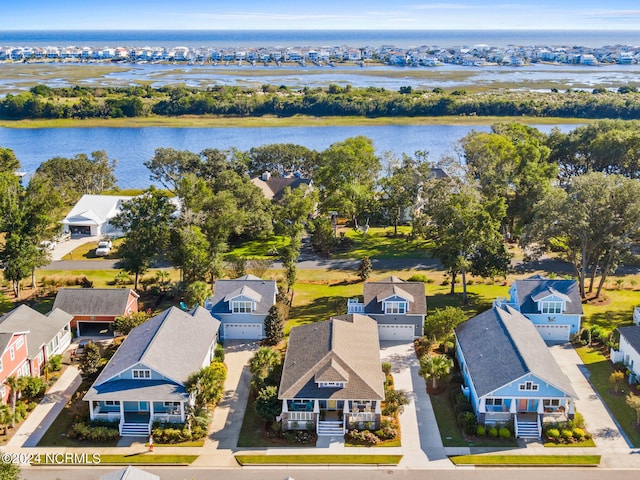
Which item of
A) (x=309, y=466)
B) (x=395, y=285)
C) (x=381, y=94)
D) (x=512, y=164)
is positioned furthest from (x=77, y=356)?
(x=381, y=94)

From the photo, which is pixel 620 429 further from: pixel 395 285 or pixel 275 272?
pixel 275 272

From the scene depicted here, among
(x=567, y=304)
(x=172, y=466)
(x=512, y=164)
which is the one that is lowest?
(x=172, y=466)

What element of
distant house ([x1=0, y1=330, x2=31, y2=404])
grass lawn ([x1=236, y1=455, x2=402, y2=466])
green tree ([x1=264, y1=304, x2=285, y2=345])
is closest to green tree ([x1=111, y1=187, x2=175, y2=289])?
green tree ([x1=264, y1=304, x2=285, y2=345])

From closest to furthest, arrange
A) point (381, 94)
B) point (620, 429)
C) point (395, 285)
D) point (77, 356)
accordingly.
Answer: point (620, 429)
point (77, 356)
point (395, 285)
point (381, 94)

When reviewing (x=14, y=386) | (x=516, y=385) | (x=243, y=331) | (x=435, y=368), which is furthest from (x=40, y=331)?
(x=516, y=385)

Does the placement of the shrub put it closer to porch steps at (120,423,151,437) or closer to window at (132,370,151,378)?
porch steps at (120,423,151,437)

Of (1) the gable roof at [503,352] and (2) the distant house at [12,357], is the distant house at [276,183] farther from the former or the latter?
(2) the distant house at [12,357]

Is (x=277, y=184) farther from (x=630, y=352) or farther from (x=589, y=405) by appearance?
(x=589, y=405)
